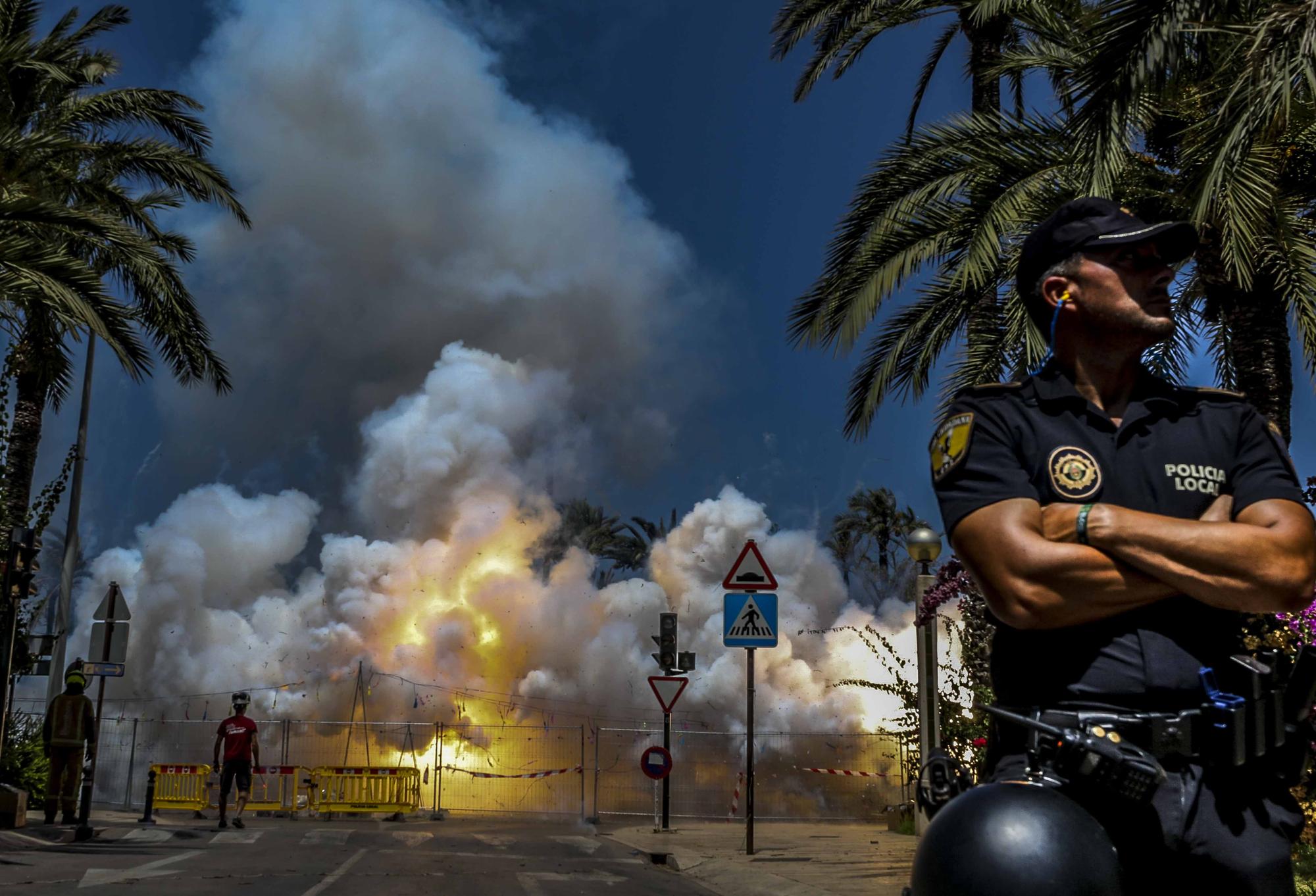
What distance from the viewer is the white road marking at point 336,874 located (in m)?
9.56

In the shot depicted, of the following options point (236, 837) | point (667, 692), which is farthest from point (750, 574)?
point (236, 837)

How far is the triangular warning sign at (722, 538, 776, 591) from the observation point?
14805 mm

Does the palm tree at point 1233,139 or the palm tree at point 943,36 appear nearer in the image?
the palm tree at point 1233,139

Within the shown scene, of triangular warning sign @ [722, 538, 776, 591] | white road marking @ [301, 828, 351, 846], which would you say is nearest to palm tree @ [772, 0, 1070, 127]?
triangular warning sign @ [722, 538, 776, 591]

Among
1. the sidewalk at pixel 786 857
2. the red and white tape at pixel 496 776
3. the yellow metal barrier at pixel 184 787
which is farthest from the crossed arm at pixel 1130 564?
the red and white tape at pixel 496 776

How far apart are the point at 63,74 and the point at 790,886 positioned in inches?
501

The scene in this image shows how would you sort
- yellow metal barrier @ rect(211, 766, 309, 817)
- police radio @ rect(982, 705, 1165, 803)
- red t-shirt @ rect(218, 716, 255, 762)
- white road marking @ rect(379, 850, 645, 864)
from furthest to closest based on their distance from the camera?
yellow metal barrier @ rect(211, 766, 309, 817) < red t-shirt @ rect(218, 716, 255, 762) < white road marking @ rect(379, 850, 645, 864) < police radio @ rect(982, 705, 1165, 803)

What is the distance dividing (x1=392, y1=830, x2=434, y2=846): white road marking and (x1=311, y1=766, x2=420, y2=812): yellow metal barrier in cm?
431

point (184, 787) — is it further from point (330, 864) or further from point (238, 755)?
point (330, 864)

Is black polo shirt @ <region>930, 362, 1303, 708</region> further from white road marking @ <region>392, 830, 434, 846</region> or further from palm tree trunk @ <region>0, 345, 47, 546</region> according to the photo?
palm tree trunk @ <region>0, 345, 47, 546</region>

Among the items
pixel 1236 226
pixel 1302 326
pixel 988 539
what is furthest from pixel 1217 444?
pixel 1302 326

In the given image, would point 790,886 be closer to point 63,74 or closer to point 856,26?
point 856,26

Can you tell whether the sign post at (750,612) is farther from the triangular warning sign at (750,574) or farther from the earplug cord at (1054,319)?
the earplug cord at (1054,319)

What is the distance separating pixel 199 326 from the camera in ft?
64.2
